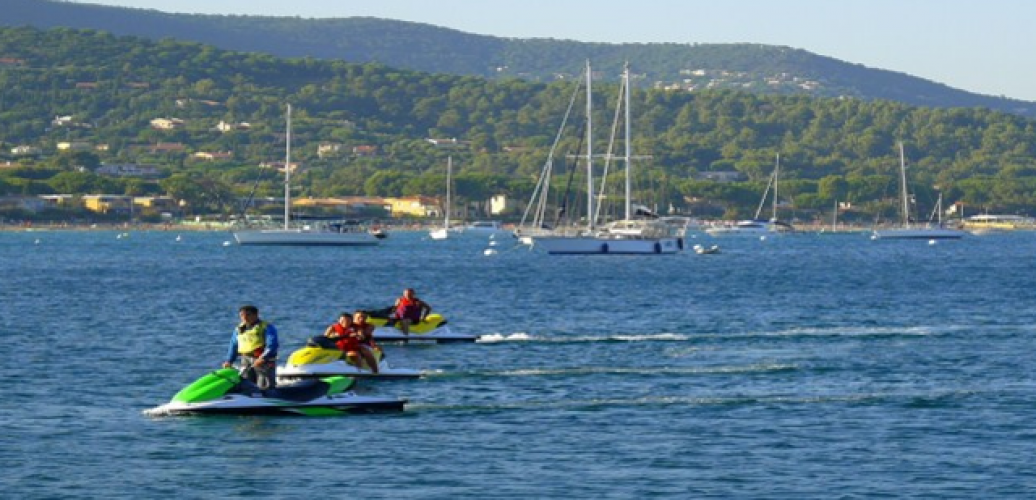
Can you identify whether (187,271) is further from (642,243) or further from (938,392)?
(938,392)

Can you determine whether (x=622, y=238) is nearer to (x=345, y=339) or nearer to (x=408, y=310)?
(x=408, y=310)

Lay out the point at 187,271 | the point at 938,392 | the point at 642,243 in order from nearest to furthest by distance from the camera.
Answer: the point at 938,392 → the point at 187,271 → the point at 642,243

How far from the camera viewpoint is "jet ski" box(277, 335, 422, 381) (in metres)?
51.3

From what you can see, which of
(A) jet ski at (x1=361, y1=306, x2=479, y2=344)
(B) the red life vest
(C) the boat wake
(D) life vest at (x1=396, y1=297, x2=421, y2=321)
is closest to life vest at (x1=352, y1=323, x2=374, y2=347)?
(B) the red life vest

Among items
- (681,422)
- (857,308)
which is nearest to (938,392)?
(681,422)

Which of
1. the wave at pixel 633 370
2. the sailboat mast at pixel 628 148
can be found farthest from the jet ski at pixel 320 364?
the sailboat mast at pixel 628 148

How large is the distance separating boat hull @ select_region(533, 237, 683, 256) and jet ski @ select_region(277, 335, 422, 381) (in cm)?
10232

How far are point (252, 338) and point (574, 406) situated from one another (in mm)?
8607

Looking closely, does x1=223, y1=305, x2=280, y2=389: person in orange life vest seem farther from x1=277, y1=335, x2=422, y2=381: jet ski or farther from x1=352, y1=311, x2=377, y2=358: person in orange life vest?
x1=352, y1=311, x2=377, y2=358: person in orange life vest

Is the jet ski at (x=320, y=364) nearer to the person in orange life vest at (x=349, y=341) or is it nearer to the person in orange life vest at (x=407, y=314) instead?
the person in orange life vest at (x=349, y=341)

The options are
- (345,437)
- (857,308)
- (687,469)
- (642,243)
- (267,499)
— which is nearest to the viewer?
(267,499)

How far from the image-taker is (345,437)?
43.4 meters

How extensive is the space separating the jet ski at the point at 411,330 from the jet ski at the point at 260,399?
17873 millimetres

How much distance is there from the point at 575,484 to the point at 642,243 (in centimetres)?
11760
